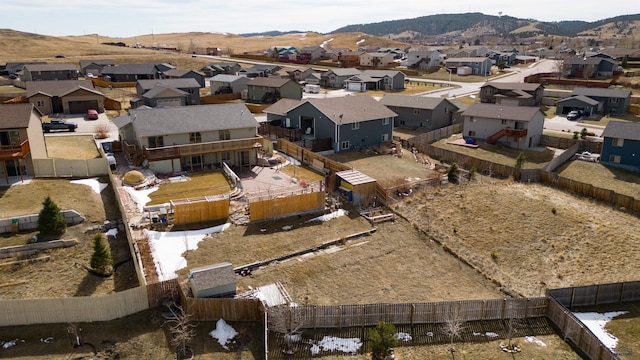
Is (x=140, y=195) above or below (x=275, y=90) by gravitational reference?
below

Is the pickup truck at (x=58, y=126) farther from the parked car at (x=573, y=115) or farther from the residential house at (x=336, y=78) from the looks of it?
the parked car at (x=573, y=115)

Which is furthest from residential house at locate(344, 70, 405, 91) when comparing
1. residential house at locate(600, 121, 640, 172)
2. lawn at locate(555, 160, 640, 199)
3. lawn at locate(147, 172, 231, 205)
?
lawn at locate(147, 172, 231, 205)

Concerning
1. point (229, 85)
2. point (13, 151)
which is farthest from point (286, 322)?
point (229, 85)

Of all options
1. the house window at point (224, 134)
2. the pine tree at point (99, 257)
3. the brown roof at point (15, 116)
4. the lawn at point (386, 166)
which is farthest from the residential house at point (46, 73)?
the pine tree at point (99, 257)

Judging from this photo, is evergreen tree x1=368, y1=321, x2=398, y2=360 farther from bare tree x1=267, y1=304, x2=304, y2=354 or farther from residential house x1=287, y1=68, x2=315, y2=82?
residential house x1=287, y1=68, x2=315, y2=82

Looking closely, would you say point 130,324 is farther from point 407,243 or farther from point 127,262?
point 407,243

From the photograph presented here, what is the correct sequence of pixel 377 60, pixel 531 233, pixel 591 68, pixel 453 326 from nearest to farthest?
pixel 453 326 → pixel 531 233 → pixel 591 68 → pixel 377 60

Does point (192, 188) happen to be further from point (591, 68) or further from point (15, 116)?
point (591, 68)
